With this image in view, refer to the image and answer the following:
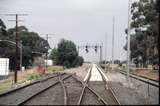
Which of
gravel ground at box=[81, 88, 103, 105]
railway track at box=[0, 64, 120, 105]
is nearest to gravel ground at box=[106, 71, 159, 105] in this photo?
railway track at box=[0, 64, 120, 105]

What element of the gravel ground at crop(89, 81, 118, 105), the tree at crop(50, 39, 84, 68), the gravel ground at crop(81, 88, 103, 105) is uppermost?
the tree at crop(50, 39, 84, 68)

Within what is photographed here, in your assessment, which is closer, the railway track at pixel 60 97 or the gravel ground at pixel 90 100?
the gravel ground at pixel 90 100

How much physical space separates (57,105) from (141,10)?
62177mm

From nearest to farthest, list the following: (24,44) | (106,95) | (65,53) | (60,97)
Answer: (60,97) < (106,95) < (65,53) < (24,44)

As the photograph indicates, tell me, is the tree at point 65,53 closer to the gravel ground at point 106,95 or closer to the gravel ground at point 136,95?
the gravel ground at point 136,95

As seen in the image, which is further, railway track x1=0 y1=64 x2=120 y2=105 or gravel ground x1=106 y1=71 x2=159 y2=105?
gravel ground x1=106 y1=71 x2=159 y2=105

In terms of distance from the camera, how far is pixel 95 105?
21391mm

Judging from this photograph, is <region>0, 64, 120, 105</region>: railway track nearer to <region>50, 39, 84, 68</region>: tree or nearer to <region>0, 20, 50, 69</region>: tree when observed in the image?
<region>0, 20, 50, 69</region>: tree

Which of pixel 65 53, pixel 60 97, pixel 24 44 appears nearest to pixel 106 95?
pixel 60 97

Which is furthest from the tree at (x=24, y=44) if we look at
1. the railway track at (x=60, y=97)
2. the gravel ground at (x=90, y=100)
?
the gravel ground at (x=90, y=100)

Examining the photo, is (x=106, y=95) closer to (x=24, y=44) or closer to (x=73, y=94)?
(x=73, y=94)

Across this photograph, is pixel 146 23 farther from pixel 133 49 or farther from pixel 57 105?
pixel 57 105

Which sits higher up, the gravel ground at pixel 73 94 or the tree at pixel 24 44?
the tree at pixel 24 44

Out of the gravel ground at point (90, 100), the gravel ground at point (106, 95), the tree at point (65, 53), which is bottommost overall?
the gravel ground at point (90, 100)
